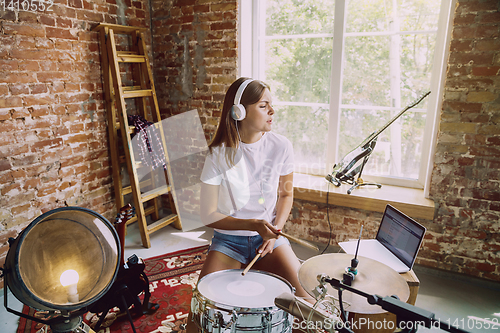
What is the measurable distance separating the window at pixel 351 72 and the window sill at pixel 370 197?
6.5 inches

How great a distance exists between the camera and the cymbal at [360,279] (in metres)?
1.16

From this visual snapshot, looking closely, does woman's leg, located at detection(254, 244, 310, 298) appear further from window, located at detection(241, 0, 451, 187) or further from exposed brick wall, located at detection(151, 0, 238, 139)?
exposed brick wall, located at detection(151, 0, 238, 139)

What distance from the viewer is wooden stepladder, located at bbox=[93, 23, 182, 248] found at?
2.62m

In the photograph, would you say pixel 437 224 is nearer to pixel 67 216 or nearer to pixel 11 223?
pixel 67 216

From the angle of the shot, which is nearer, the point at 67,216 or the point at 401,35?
the point at 67,216

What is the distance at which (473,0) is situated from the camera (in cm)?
196

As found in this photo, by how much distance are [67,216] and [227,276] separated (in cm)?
68

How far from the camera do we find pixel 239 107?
1.75 metres

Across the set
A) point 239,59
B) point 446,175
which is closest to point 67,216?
point 239,59

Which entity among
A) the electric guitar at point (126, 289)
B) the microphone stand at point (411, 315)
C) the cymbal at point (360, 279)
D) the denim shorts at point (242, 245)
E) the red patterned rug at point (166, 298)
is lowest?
the red patterned rug at point (166, 298)

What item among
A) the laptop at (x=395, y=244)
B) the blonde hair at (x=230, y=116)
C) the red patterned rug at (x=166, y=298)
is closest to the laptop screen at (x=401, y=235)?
the laptop at (x=395, y=244)

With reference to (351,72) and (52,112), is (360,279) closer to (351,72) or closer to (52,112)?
(351,72)

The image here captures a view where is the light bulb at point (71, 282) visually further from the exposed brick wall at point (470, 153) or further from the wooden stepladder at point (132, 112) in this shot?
the exposed brick wall at point (470, 153)

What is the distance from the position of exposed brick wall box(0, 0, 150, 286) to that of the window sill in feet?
5.83
